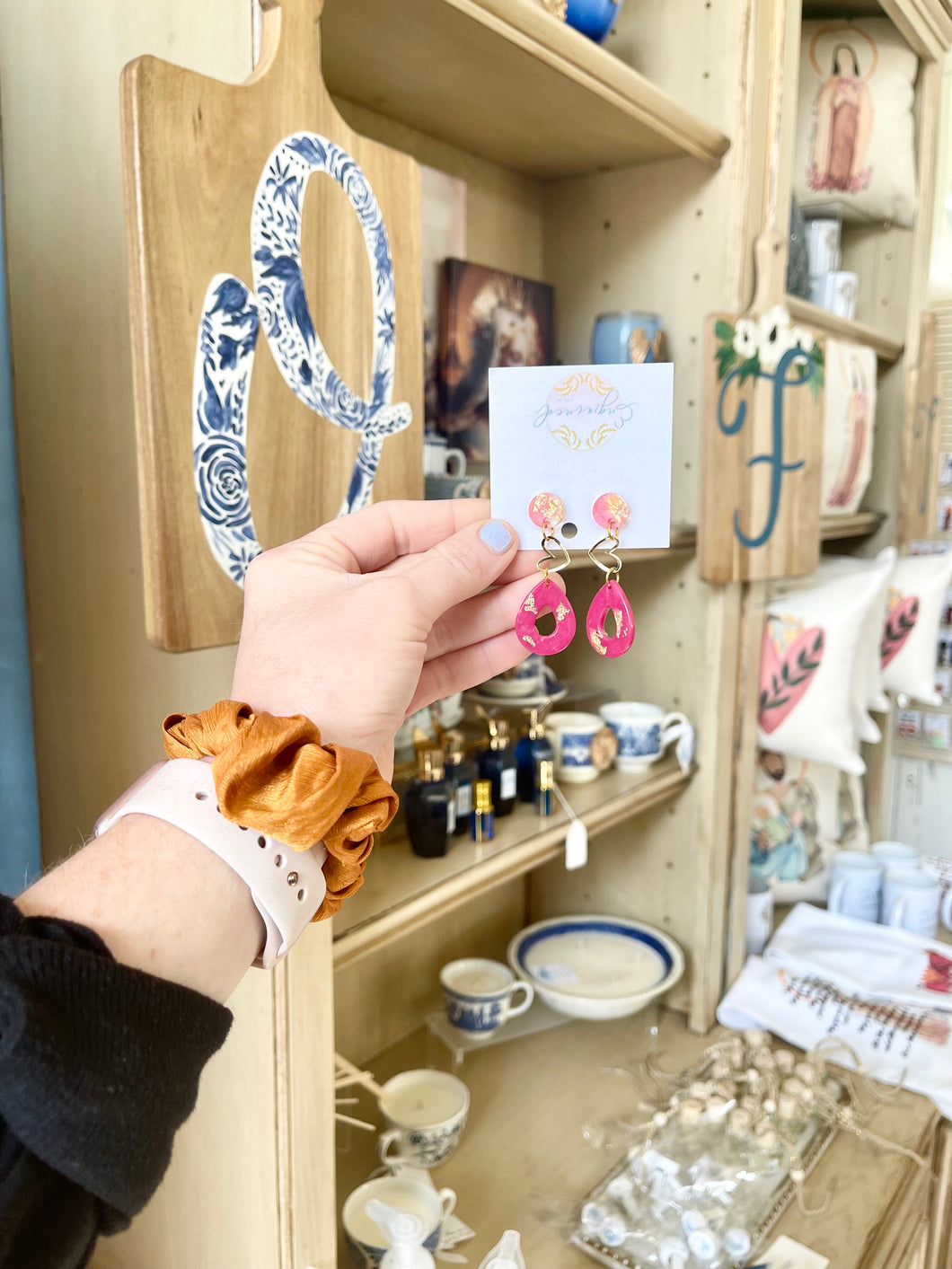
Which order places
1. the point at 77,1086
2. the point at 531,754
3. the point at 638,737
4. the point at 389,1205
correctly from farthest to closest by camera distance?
the point at 638,737 → the point at 531,754 → the point at 389,1205 → the point at 77,1086

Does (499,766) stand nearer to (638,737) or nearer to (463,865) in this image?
(463,865)

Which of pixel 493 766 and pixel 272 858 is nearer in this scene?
pixel 272 858

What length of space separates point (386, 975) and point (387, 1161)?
0.30 metres

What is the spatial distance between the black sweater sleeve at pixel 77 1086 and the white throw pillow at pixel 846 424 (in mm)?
1248

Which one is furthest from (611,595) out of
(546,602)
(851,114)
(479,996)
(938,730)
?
(938,730)

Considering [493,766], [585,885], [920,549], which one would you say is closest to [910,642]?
[920,549]

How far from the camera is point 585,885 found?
154cm

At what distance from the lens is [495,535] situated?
0.55 m

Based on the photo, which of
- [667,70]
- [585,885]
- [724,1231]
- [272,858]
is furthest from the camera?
[585,885]

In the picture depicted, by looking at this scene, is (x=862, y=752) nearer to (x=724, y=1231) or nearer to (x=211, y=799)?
(x=724, y=1231)

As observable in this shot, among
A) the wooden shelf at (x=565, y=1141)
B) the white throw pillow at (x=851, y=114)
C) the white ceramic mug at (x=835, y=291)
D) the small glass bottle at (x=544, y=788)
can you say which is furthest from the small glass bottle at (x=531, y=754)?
the white throw pillow at (x=851, y=114)

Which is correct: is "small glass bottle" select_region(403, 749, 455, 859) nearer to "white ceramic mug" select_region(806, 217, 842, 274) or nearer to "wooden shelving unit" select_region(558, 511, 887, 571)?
"wooden shelving unit" select_region(558, 511, 887, 571)

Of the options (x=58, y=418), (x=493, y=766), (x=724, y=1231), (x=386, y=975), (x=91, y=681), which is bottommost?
(x=724, y=1231)

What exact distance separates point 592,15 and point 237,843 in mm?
1048
